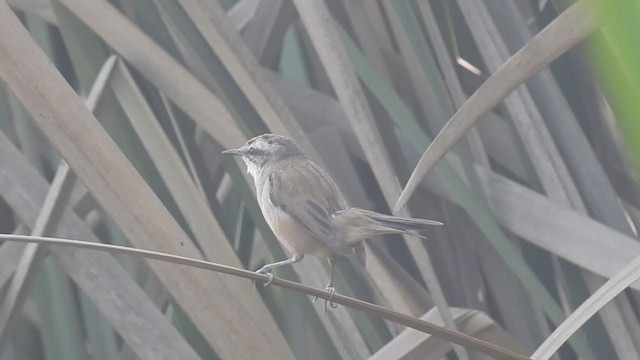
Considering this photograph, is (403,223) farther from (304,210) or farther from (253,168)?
(253,168)

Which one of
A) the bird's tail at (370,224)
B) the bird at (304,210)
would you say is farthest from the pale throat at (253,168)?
the bird's tail at (370,224)

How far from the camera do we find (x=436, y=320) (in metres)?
2.26

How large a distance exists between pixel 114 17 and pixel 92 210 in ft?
2.21

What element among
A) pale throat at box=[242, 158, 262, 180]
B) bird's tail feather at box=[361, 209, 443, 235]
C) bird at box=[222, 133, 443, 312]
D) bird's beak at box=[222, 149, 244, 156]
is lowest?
bird's tail feather at box=[361, 209, 443, 235]

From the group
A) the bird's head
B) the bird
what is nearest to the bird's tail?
the bird

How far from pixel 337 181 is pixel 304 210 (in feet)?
1.20

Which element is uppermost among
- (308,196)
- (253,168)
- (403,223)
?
(253,168)

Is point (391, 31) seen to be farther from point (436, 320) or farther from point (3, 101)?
point (3, 101)

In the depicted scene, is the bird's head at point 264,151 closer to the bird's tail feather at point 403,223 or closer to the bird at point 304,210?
the bird at point 304,210

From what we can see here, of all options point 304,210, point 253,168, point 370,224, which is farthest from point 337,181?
point 370,224

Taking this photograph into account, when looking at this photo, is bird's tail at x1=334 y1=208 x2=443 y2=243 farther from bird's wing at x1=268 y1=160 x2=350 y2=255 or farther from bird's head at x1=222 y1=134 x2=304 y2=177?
bird's head at x1=222 y1=134 x2=304 y2=177

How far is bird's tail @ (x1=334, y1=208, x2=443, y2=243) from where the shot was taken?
6.70ft

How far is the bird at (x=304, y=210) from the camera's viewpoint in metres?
2.15

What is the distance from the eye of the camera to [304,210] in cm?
236
